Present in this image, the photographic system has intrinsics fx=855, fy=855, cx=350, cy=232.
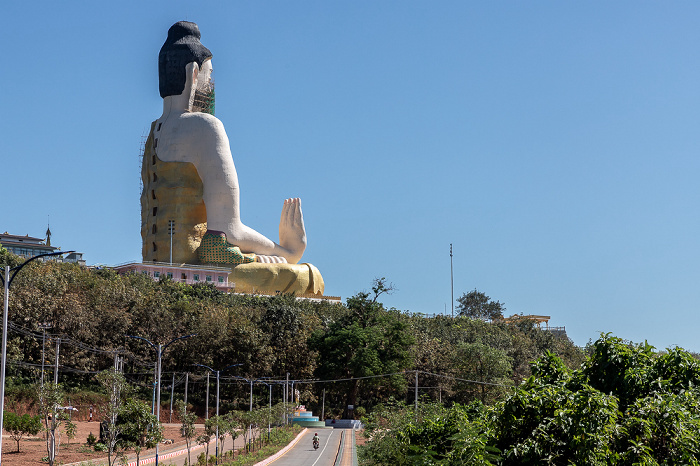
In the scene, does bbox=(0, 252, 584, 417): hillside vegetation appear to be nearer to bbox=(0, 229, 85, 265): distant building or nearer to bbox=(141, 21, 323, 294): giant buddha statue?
bbox=(141, 21, 323, 294): giant buddha statue

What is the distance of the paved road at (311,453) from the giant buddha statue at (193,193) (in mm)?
23518

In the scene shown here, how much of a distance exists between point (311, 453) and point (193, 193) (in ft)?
122

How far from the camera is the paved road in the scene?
3450 centimetres

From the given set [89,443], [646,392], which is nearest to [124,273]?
[89,443]

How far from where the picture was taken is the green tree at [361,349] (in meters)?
59.4

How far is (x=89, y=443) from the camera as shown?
34656 millimetres

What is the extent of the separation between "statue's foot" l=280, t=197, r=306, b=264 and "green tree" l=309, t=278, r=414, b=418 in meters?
13.8

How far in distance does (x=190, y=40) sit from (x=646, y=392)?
6583cm

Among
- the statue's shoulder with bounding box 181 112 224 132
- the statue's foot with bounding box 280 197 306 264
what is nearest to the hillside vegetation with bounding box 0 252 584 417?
the statue's foot with bounding box 280 197 306 264

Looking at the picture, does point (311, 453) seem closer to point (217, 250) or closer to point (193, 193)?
point (217, 250)

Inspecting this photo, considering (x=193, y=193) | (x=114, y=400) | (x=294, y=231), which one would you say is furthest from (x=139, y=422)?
(x=294, y=231)

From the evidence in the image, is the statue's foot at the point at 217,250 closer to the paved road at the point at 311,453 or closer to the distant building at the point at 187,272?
the distant building at the point at 187,272

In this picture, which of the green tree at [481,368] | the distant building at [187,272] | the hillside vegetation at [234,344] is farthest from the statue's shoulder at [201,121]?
the green tree at [481,368]

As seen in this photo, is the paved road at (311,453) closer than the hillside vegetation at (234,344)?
Yes
